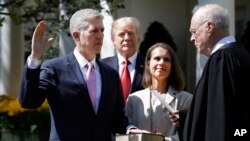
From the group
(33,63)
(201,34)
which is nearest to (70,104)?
(33,63)

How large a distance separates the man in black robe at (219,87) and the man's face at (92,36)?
0.78m

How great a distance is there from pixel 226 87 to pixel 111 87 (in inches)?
43.5

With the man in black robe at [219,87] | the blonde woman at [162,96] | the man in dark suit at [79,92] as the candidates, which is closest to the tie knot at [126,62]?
the blonde woman at [162,96]

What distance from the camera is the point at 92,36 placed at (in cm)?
493

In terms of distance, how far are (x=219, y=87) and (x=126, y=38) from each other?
5.67 ft

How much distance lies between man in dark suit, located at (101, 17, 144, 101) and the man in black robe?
140 cm

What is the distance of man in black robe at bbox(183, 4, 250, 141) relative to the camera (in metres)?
4.31

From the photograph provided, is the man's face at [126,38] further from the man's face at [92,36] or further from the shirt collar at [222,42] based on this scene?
the shirt collar at [222,42]

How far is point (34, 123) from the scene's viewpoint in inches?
461

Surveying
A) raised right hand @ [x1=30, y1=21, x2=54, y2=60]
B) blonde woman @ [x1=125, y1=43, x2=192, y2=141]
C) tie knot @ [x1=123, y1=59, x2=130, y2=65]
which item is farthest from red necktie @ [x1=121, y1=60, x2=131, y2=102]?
raised right hand @ [x1=30, y1=21, x2=54, y2=60]

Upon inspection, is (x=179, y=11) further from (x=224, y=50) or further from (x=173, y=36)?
(x=224, y=50)

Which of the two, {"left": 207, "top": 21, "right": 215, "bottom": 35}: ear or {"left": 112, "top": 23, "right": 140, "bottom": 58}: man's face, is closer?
{"left": 207, "top": 21, "right": 215, "bottom": 35}: ear

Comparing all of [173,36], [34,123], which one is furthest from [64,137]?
[173,36]

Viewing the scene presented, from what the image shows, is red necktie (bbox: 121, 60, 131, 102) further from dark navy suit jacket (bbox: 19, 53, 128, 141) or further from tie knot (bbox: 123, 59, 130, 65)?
dark navy suit jacket (bbox: 19, 53, 128, 141)
